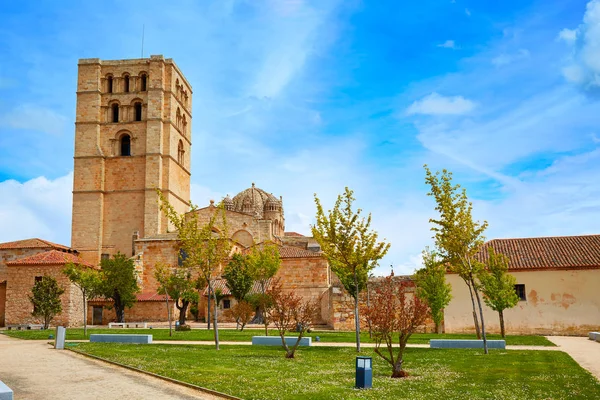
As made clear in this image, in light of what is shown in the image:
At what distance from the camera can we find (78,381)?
13.0m

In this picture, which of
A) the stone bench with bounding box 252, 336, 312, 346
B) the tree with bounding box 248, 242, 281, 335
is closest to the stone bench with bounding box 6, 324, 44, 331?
the tree with bounding box 248, 242, 281, 335

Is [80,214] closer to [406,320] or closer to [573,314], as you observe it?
[573,314]

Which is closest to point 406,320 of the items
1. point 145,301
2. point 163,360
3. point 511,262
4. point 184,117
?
point 163,360

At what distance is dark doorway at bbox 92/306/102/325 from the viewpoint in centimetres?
4531

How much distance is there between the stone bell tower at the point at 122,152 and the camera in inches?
2216

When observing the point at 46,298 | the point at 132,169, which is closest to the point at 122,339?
the point at 46,298

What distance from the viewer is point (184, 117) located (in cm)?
6481

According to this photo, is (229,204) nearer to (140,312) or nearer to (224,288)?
(224,288)

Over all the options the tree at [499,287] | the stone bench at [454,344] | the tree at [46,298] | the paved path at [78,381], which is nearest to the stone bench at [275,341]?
the stone bench at [454,344]

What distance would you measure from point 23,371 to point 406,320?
996cm

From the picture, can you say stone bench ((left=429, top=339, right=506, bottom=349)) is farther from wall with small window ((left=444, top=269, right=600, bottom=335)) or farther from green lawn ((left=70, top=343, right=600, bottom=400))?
wall with small window ((left=444, top=269, right=600, bottom=335))

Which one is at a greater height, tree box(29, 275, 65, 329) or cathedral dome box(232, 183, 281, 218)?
cathedral dome box(232, 183, 281, 218)

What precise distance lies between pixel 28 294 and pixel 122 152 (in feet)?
75.3

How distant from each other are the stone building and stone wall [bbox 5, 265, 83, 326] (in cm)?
2494
